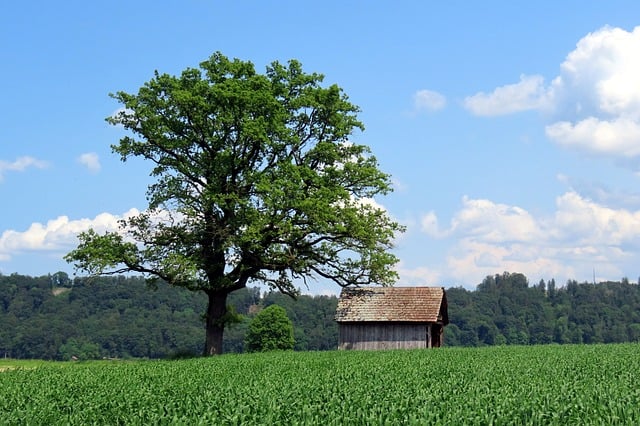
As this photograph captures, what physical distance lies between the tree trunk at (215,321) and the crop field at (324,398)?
1831 centimetres

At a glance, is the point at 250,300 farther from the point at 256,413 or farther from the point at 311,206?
the point at 256,413

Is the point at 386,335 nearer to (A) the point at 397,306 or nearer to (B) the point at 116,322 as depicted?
(A) the point at 397,306

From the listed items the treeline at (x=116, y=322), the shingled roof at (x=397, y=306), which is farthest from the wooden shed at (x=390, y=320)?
the treeline at (x=116, y=322)

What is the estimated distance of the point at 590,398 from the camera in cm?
1293

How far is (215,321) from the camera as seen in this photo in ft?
129

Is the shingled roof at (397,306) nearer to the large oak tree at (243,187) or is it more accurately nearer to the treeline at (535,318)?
the large oak tree at (243,187)

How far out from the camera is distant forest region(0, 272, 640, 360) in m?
115

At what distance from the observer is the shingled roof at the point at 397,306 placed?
162ft

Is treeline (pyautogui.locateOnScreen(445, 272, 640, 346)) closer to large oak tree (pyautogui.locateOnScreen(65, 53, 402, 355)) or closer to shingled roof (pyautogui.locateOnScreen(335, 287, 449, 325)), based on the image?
shingled roof (pyautogui.locateOnScreen(335, 287, 449, 325))

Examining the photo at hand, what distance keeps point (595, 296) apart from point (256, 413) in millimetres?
170446

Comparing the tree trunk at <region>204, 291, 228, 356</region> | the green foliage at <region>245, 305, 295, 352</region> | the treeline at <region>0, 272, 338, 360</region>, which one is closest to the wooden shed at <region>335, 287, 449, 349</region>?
the green foliage at <region>245, 305, 295, 352</region>

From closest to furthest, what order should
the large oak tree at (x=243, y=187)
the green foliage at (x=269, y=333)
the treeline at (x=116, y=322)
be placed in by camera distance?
the large oak tree at (x=243, y=187) → the green foliage at (x=269, y=333) → the treeline at (x=116, y=322)

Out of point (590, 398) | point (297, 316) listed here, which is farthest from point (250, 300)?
point (590, 398)

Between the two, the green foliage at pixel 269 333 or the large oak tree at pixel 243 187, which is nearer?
the large oak tree at pixel 243 187
